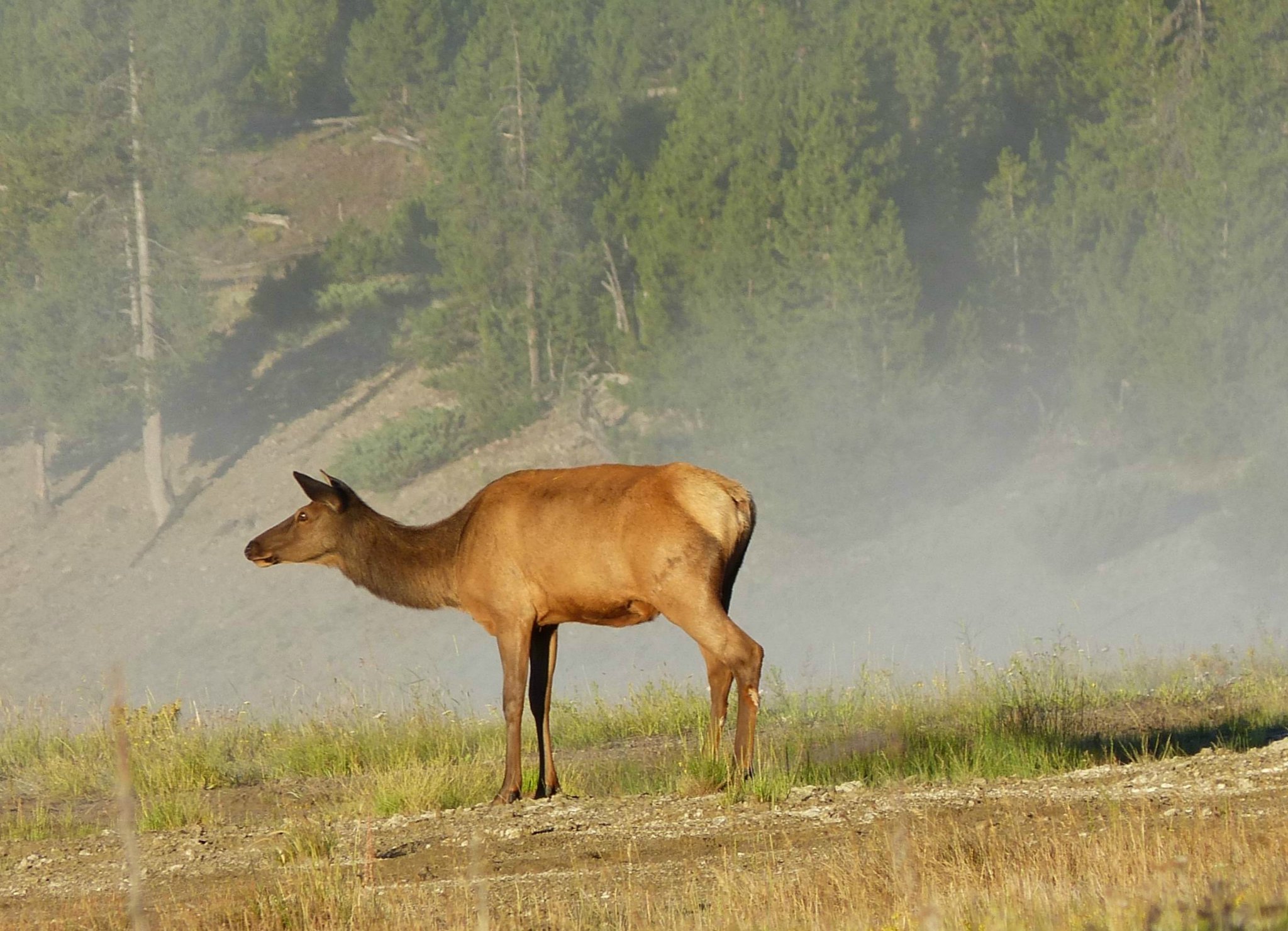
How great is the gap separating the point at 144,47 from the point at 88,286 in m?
6.31

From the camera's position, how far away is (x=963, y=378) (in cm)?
3344

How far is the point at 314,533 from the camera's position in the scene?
11234mm

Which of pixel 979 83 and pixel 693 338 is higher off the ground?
pixel 979 83

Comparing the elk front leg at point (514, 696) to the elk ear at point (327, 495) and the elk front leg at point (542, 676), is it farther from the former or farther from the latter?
the elk ear at point (327, 495)

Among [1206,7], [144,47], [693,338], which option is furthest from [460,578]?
[144,47]

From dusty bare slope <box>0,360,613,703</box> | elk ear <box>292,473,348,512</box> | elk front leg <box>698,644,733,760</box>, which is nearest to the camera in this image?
elk front leg <box>698,644,733,760</box>

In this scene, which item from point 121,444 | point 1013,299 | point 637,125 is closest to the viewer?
point 1013,299

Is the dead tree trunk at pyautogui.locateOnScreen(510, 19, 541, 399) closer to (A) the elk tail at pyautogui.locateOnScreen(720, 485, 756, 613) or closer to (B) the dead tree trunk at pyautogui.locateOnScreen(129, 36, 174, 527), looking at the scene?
(B) the dead tree trunk at pyautogui.locateOnScreen(129, 36, 174, 527)

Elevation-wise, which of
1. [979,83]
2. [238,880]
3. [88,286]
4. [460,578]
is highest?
[979,83]

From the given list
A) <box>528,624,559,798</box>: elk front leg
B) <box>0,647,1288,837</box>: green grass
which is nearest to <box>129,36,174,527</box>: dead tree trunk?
<box>0,647,1288,837</box>: green grass

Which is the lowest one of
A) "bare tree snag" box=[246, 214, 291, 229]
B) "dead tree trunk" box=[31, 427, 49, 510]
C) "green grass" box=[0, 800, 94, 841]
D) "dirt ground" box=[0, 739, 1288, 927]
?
"dirt ground" box=[0, 739, 1288, 927]

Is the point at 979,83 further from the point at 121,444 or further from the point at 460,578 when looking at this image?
the point at 460,578

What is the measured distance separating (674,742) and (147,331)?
90.7 ft

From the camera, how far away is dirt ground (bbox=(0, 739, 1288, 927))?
7.19 meters
